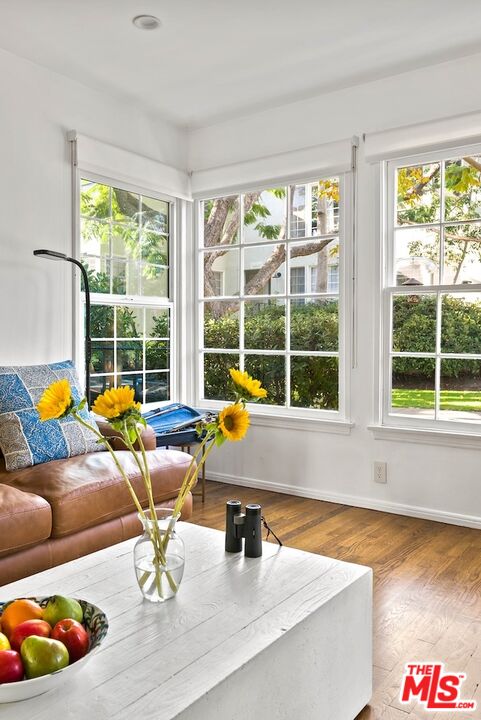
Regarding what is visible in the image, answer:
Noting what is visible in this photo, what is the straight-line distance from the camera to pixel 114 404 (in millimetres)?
1404

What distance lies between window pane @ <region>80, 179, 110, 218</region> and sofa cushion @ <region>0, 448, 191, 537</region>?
1705 mm

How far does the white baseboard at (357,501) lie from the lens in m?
3.49

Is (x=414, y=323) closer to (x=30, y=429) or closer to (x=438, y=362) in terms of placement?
(x=438, y=362)

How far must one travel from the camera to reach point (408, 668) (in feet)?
6.47

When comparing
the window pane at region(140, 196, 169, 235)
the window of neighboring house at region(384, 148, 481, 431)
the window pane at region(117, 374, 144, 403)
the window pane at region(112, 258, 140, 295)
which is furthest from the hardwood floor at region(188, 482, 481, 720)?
the window pane at region(140, 196, 169, 235)

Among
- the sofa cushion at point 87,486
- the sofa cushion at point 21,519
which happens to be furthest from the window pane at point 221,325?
the sofa cushion at point 21,519

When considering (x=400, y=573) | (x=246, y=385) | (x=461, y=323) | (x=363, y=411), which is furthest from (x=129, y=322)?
(x=246, y=385)

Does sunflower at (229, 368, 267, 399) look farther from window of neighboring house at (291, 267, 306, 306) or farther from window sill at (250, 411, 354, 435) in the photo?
window of neighboring house at (291, 267, 306, 306)

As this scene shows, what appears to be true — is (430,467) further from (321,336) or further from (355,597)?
(355,597)

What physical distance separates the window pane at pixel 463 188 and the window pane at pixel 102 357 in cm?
229

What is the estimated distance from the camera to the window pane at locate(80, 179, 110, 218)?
3.87 metres

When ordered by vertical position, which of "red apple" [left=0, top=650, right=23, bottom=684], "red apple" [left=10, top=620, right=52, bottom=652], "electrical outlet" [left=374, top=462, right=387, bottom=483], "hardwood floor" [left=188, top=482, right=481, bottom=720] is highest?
"red apple" [left=10, top=620, right=52, bottom=652]

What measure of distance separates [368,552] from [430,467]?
32.2 inches

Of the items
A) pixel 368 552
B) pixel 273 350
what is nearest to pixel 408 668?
pixel 368 552
